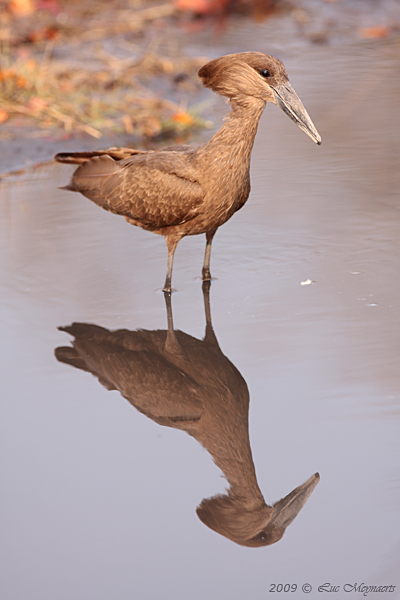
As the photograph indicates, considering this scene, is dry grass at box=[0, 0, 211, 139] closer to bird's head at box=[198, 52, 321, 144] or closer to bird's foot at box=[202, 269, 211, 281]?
bird's foot at box=[202, 269, 211, 281]

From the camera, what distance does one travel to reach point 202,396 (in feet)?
12.0

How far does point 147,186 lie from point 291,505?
2460 millimetres

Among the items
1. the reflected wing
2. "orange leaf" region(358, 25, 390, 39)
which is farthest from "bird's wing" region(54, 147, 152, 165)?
"orange leaf" region(358, 25, 390, 39)

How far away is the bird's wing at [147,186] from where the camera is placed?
15.1 feet

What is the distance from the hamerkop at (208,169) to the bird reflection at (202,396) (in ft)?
1.60

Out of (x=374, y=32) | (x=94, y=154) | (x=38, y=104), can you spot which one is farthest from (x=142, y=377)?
(x=374, y=32)

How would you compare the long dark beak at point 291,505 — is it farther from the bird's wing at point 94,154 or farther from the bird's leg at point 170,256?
the bird's wing at point 94,154

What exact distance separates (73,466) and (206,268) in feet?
6.44

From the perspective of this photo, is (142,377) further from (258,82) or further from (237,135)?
(258,82)

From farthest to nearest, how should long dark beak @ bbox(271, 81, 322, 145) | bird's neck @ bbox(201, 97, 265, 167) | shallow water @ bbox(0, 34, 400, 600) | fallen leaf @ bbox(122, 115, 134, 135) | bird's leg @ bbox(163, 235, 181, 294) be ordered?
fallen leaf @ bbox(122, 115, 134, 135) → bird's leg @ bbox(163, 235, 181, 294) → bird's neck @ bbox(201, 97, 265, 167) → long dark beak @ bbox(271, 81, 322, 145) → shallow water @ bbox(0, 34, 400, 600)

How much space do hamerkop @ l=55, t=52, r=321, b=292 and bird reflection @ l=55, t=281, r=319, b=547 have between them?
0.49 m

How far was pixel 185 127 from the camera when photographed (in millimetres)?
7992

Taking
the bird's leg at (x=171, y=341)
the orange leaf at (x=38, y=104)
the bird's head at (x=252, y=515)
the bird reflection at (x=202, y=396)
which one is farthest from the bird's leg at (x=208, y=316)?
the orange leaf at (x=38, y=104)

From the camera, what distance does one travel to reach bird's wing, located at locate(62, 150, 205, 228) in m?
4.59
